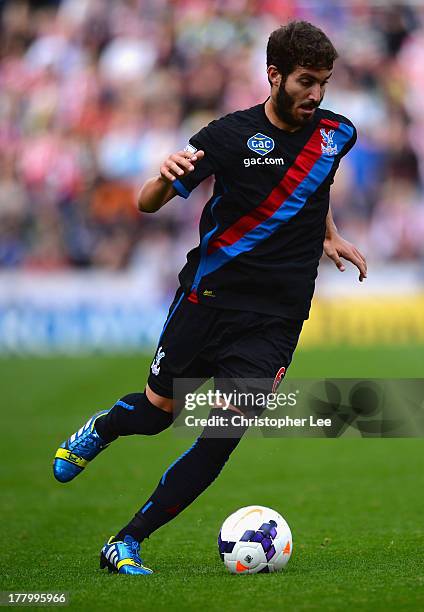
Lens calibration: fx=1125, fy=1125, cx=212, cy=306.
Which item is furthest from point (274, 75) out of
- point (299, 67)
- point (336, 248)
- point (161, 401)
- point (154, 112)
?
point (154, 112)

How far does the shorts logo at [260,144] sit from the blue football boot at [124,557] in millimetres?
1774

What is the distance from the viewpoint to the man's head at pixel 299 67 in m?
4.71

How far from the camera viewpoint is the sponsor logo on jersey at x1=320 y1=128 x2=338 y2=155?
16.3 ft

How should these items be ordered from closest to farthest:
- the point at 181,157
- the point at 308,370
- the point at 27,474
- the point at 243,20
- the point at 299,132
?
the point at 181,157 → the point at 299,132 → the point at 27,474 → the point at 308,370 → the point at 243,20

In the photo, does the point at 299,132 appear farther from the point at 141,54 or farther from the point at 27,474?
the point at 141,54

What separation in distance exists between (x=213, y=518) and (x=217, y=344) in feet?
7.00

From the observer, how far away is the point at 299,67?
186 inches

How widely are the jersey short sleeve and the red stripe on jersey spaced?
0.86 feet

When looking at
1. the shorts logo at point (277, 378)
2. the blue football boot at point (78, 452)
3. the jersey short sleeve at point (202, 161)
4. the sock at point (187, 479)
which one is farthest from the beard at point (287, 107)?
the blue football boot at point (78, 452)

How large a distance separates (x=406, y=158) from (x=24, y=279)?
25.3 feet

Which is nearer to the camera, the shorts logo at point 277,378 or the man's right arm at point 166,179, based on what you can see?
the man's right arm at point 166,179

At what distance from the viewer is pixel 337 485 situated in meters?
8.03

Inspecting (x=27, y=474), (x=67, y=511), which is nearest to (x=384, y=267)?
(x=27, y=474)

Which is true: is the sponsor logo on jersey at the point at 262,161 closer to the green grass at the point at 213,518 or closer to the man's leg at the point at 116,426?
the man's leg at the point at 116,426
